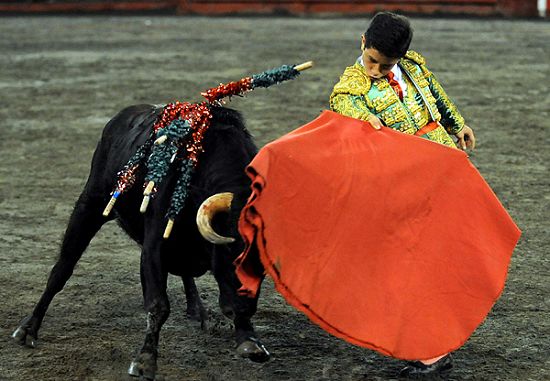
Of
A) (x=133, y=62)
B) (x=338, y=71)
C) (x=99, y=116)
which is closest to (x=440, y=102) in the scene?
(x=99, y=116)

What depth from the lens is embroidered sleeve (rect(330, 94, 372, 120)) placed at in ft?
13.3

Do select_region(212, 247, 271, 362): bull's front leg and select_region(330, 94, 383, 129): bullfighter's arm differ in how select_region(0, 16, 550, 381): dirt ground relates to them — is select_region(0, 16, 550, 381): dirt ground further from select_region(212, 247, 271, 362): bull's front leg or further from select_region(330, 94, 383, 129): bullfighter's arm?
select_region(330, 94, 383, 129): bullfighter's arm

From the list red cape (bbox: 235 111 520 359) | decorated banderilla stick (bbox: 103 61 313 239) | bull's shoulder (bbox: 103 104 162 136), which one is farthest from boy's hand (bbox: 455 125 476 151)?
bull's shoulder (bbox: 103 104 162 136)

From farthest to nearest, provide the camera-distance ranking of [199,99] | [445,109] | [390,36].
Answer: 1. [199,99]
2. [445,109]
3. [390,36]

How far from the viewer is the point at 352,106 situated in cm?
408

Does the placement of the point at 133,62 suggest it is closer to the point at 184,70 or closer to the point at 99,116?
the point at 184,70

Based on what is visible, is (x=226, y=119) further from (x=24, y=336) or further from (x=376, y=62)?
(x=24, y=336)

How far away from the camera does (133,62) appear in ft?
41.3

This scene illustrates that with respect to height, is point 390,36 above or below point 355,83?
above

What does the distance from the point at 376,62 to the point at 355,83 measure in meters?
0.11

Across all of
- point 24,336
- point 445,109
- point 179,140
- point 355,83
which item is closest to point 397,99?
point 355,83

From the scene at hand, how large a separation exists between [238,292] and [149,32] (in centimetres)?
1182

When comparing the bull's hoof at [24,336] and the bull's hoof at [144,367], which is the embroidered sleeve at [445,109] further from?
the bull's hoof at [24,336]

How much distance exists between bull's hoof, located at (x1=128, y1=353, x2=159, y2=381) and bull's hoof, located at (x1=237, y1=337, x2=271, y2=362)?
35 centimetres
